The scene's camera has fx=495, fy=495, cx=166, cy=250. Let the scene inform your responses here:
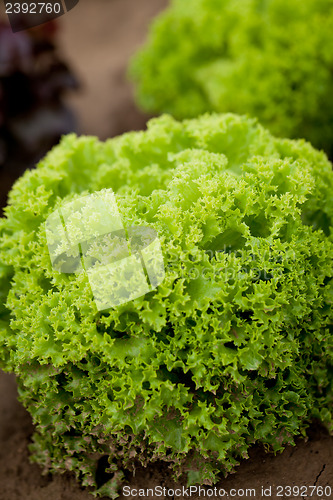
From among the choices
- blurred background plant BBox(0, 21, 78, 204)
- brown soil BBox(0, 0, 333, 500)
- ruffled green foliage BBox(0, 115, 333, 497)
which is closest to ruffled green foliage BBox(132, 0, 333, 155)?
blurred background plant BBox(0, 21, 78, 204)

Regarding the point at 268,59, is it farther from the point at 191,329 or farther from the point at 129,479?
the point at 129,479

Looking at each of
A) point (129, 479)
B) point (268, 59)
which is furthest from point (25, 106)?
point (129, 479)

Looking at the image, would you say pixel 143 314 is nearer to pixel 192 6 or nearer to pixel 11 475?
pixel 11 475

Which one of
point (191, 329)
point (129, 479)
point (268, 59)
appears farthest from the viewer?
point (268, 59)

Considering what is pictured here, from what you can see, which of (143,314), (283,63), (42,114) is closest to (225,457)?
(143,314)

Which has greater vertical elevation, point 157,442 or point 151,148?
point 151,148

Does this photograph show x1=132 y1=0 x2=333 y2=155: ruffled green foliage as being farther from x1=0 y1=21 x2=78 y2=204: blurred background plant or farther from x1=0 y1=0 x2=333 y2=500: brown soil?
x1=0 y1=0 x2=333 y2=500: brown soil

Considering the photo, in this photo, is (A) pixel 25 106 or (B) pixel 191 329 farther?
(A) pixel 25 106
